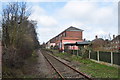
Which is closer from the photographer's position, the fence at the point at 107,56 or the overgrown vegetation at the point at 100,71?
the overgrown vegetation at the point at 100,71

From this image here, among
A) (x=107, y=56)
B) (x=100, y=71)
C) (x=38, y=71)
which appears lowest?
(x=38, y=71)

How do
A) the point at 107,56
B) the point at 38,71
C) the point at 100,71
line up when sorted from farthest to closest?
the point at 107,56, the point at 38,71, the point at 100,71

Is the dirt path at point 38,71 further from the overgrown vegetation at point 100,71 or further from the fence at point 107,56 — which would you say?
the fence at point 107,56

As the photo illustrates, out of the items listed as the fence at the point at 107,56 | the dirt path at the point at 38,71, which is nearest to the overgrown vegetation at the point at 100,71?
the fence at the point at 107,56

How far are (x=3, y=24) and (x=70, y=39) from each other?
45499mm

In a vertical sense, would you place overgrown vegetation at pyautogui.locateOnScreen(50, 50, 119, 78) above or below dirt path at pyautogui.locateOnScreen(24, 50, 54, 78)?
above

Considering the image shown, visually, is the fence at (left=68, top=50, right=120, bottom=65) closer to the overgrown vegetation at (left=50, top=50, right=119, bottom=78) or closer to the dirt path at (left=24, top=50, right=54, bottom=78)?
the overgrown vegetation at (left=50, top=50, right=119, bottom=78)

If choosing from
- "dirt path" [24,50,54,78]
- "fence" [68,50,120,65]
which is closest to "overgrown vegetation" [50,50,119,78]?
"fence" [68,50,120,65]

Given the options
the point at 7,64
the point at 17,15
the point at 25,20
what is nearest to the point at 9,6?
the point at 17,15

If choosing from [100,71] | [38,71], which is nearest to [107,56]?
[100,71]

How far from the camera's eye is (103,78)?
947 cm

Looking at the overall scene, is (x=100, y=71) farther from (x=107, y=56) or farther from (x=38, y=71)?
(x=38, y=71)

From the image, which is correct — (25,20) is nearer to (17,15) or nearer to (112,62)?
(17,15)

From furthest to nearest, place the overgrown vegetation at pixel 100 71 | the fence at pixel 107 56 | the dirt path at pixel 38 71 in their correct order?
the fence at pixel 107 56
the dirt path at pixel 38 71
the overgrown vegetation at pixel 100 71
